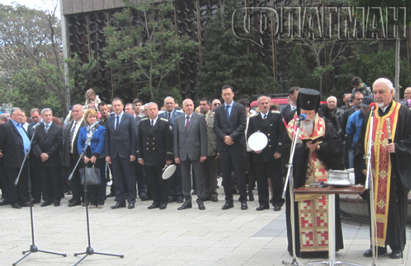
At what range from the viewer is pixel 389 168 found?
6.07m

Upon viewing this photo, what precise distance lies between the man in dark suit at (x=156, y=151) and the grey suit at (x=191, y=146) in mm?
216

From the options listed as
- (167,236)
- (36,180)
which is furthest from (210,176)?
(36,180)

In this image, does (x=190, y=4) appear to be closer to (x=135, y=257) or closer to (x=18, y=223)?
(x=18, y=223)

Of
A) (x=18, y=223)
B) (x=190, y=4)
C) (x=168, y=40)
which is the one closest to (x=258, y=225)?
(x=18, y=223)

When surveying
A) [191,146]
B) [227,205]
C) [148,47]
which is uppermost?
[148,47]

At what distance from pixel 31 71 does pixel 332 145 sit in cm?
2896

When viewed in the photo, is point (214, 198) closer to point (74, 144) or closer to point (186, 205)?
point (186, 205)

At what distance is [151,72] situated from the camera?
102 ft

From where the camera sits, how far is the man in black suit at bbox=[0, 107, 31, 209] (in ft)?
38.9

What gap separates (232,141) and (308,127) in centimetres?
399

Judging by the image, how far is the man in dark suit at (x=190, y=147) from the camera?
34.4 ft

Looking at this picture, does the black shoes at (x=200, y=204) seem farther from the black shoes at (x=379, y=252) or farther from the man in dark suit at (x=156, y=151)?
the black shoes at (x=379, y=252)

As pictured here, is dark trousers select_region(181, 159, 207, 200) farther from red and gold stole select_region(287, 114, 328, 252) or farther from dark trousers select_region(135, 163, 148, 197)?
red and gold stole select_region(287, 114, 328, 252)

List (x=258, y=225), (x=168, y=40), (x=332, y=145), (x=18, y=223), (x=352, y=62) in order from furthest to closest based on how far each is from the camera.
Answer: (x=168, y=40) → (x=352, y=62) → (x=18, y=223) → (x=258, y=225) → (x=332, y=145)
